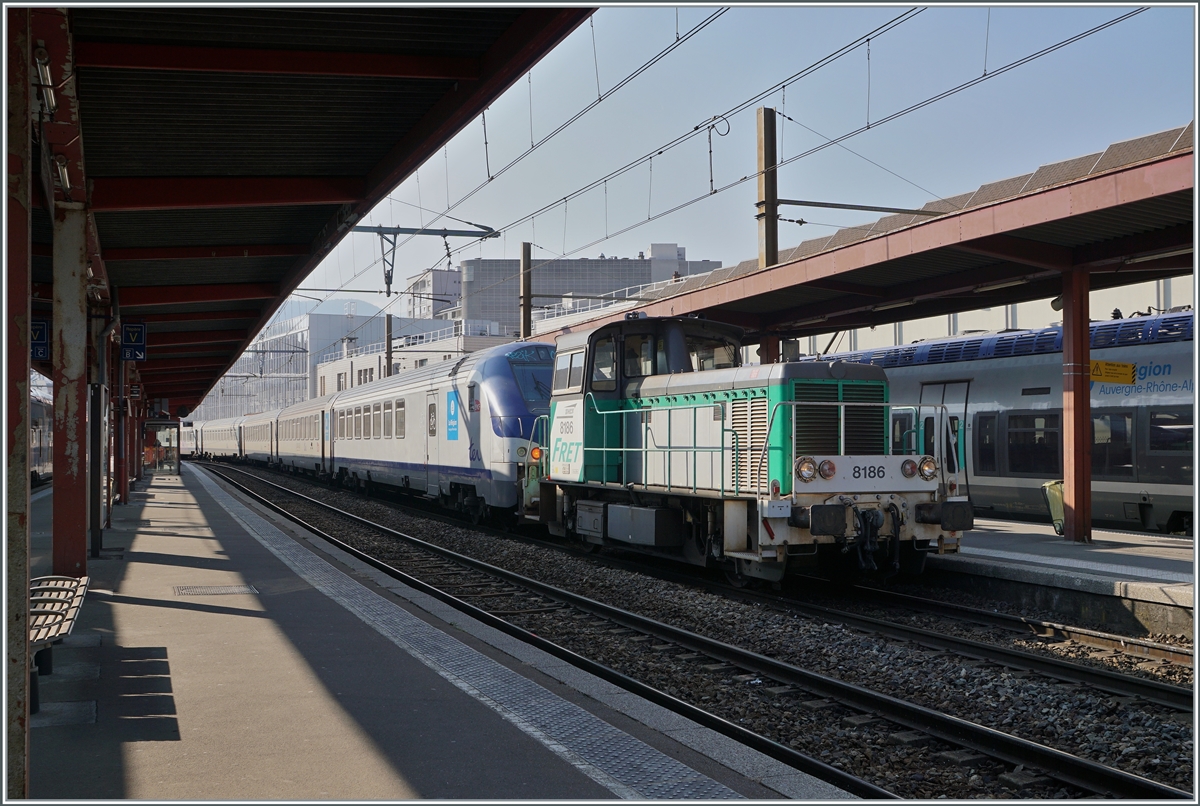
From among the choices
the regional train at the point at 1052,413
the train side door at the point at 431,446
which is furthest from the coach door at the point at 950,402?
the train side door at the point at 431,446

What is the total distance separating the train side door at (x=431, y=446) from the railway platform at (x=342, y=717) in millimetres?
10589

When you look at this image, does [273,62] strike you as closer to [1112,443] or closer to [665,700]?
[665,700]

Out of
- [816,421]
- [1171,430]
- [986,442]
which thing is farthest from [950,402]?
[816,421]

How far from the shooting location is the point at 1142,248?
39.8 ft

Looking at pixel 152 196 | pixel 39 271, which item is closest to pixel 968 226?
pixel 152 196

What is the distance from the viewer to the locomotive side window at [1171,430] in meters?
14.3

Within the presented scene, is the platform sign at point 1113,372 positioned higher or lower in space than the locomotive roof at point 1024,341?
lower

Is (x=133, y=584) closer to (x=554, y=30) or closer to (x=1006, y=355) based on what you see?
(x=554, y=30)

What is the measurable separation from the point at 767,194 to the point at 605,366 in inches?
224

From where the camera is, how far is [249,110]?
843cm

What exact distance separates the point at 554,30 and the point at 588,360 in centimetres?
712

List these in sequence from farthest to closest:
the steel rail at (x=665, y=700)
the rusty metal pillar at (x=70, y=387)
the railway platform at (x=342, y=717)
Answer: the rusty metal pillar at (x=70, y=387)
the steel rail at (x=665, y=700)
the railway platform at (x=342, y=717)

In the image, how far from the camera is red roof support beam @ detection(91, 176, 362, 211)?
10.1 metres

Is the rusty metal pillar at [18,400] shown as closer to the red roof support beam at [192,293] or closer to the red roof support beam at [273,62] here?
the red roof support beam at [273,62]
